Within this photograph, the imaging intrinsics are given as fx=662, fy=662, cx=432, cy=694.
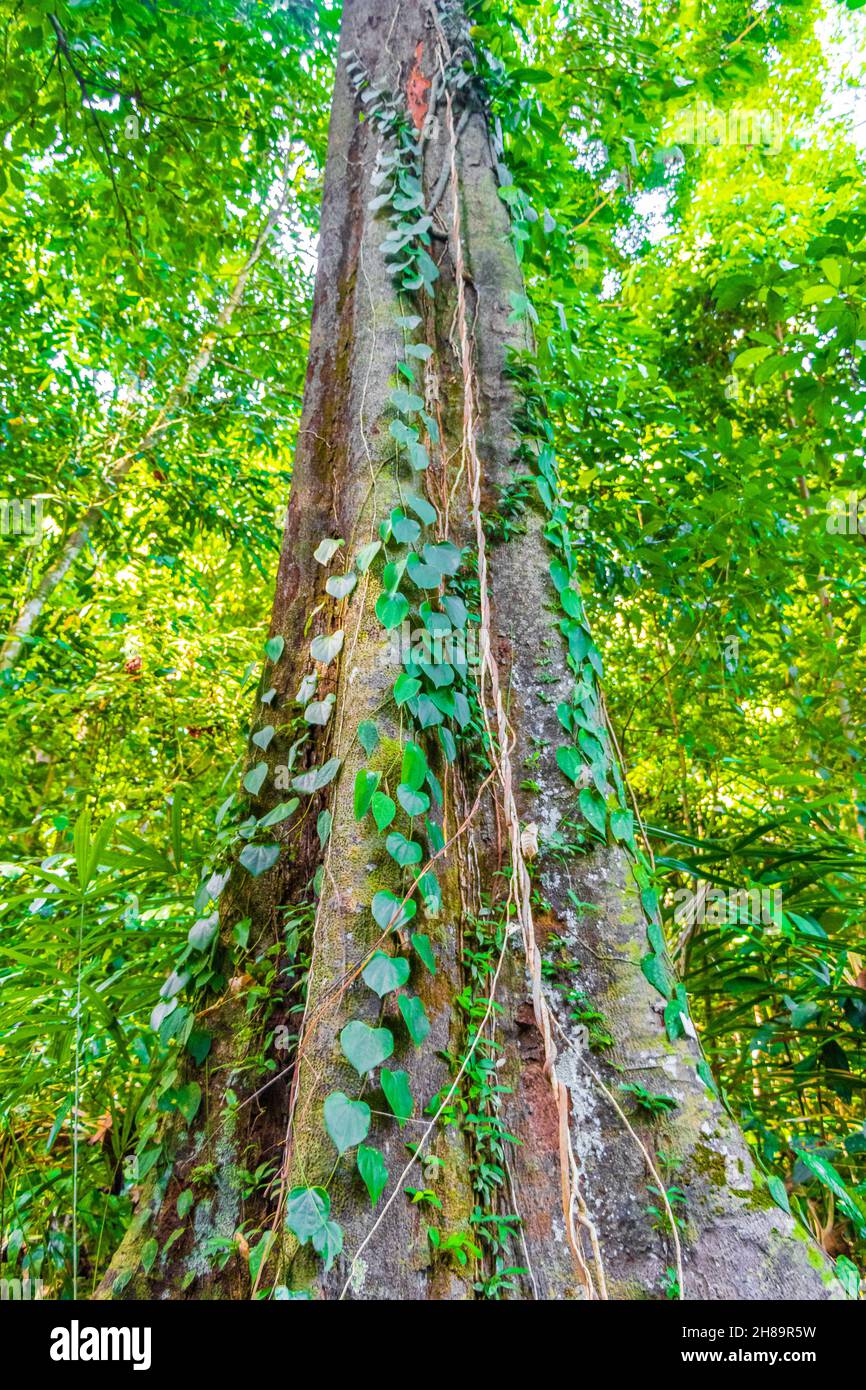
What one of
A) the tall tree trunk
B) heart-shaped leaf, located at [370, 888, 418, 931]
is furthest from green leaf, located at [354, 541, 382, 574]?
heart-shaped leaf, located at [370, 888, 418, 931]

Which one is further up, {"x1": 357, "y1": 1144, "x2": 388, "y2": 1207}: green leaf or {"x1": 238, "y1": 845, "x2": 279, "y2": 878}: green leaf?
{"x1": 238, "y1": 845, "x2": 279, "y2": 878}: green leaf

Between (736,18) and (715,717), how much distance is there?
2.90 metres

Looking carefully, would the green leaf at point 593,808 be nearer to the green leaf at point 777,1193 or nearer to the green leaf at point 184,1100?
the green leaf at point 777,1193

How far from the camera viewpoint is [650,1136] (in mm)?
878

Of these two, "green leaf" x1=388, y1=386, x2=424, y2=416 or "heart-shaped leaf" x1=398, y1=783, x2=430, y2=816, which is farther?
"green leaf" x1=388, y1=386, x2=424, y2=416

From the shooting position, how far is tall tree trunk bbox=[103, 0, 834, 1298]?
76 centimetres

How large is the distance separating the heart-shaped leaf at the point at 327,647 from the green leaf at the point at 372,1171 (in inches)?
25.5

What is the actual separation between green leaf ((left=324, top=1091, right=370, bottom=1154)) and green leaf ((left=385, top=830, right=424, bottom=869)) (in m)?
0.26

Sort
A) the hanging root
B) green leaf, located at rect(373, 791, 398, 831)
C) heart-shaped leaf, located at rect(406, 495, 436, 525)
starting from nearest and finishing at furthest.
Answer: the hanging root, green leaf, located at rect(373, 791, 398, 831), heart-shaped leaf, located at rect(406, 495, 436, 525)

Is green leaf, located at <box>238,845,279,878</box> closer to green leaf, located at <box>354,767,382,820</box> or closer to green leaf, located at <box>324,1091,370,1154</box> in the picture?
green leaf, located at <box>354,767,382,820</box>

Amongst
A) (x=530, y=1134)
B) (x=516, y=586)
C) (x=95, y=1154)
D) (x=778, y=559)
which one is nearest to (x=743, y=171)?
(x=778, y=559)

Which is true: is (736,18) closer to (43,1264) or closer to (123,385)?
(123,385)

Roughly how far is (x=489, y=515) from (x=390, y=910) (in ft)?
2.71

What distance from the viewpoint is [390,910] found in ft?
2.69
